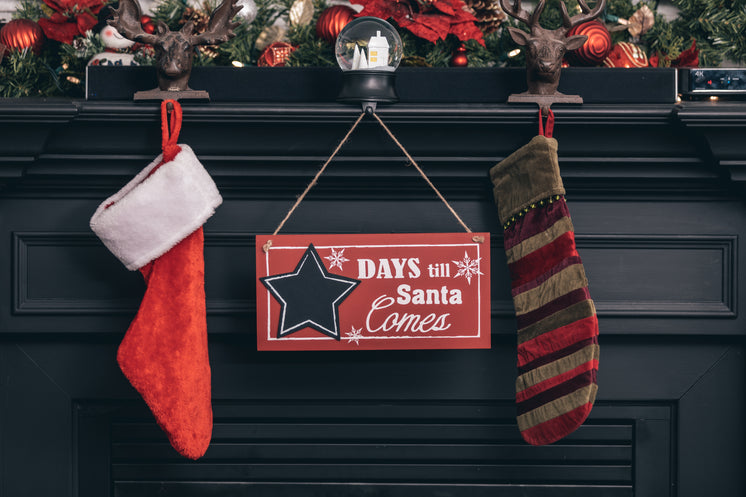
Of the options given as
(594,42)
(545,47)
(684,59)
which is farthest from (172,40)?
(684,59)

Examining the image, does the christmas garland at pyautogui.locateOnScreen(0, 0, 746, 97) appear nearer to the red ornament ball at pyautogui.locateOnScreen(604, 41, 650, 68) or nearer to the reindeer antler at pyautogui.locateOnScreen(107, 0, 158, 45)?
the red ornament ball at pyautogui.locateOnScreen(604, 41, 650, 68)

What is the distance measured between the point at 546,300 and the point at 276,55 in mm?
722

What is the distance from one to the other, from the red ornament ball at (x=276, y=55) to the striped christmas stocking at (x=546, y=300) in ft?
1.63

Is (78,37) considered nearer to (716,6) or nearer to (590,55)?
(590,55)

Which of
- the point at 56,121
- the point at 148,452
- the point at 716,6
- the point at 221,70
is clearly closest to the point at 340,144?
the point at 221,70

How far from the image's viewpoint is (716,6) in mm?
1296

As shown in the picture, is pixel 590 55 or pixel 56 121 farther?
pixel 590 55

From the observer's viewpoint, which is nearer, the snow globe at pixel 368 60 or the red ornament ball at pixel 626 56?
the snow globe at pixel 368 60

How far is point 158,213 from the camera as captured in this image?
3.48 ft

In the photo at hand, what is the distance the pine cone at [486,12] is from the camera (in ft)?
4.18

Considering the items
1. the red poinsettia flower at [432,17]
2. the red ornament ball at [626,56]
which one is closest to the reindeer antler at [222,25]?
the red poinsettia flower at [432,17]

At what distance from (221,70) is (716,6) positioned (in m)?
1.03

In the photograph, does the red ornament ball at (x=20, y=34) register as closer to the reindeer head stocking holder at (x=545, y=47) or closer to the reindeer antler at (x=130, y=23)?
the reindeer antler at (x=130, y=23)

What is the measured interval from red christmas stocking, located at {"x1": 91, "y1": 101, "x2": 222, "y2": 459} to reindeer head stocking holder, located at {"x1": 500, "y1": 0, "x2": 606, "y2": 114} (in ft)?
1.97
